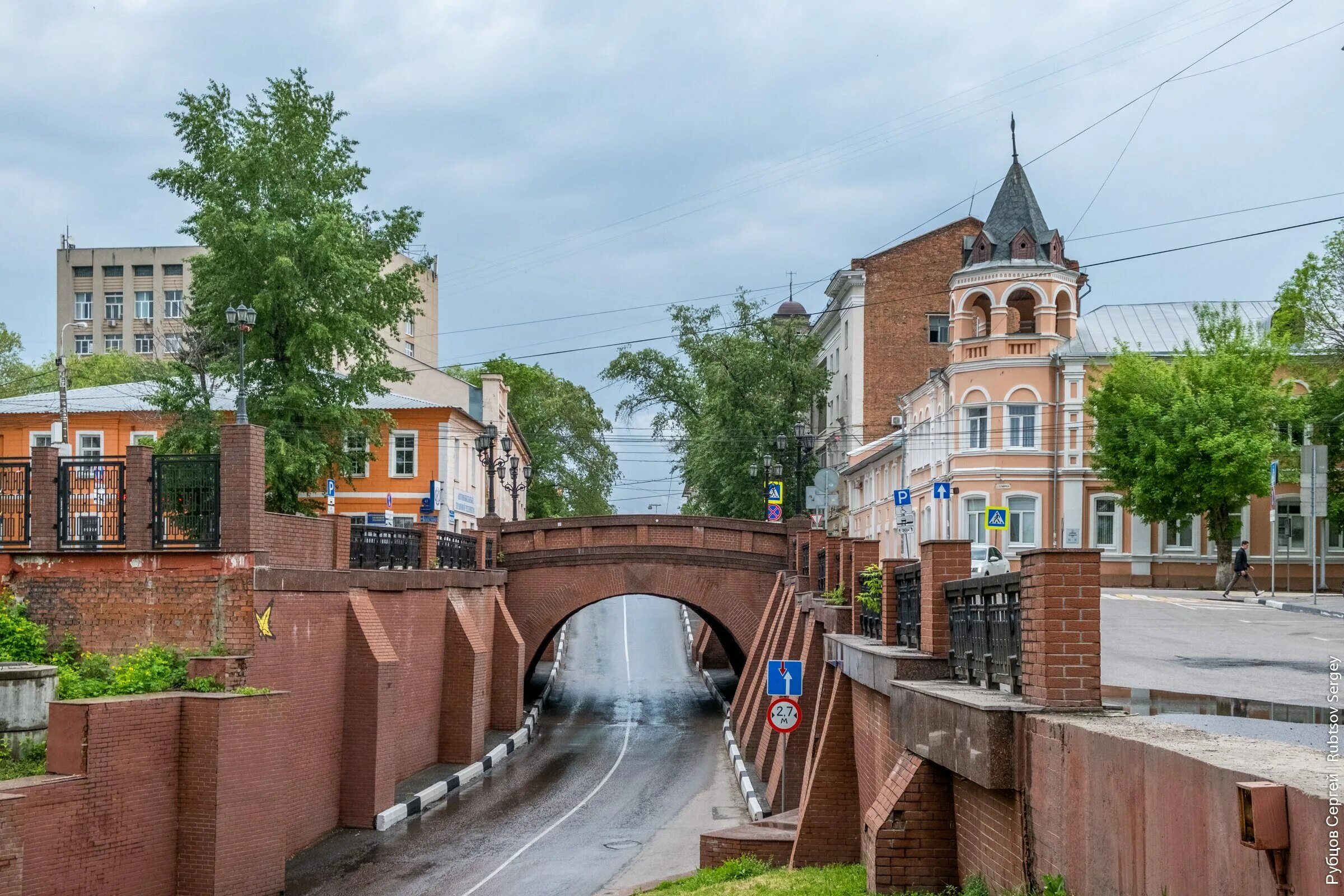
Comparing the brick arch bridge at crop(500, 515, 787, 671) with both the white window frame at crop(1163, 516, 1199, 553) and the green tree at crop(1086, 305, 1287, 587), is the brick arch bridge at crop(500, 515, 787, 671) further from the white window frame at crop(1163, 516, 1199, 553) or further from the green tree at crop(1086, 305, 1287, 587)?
→ the white window frame at crop(1163, 516, 1199, 553)

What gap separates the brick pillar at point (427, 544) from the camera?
25.5m

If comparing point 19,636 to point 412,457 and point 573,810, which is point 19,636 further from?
point 412,457

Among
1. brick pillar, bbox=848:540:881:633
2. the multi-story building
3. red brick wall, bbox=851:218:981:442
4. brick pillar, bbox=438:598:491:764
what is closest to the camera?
brick pillar, bbox=848:540:881:633

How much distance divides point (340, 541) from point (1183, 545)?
1278 inches

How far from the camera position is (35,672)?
14523 mm

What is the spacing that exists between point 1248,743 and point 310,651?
1536 cm

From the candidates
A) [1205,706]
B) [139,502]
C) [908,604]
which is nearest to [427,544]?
[139,502]

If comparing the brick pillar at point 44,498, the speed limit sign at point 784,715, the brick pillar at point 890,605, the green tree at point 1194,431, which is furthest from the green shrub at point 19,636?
the green tree at point 1194,431

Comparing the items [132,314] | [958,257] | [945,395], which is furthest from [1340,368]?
[132,314]

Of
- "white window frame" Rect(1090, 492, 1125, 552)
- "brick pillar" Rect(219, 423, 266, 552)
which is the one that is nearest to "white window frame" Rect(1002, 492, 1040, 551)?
"white window frame" Rect(1090, 492, 1125, 552)

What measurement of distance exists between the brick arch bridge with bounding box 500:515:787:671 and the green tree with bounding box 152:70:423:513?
227 inches

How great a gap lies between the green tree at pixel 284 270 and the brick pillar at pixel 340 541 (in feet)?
32.6

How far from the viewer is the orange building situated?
4584 centimetres

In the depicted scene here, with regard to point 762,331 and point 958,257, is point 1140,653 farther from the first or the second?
point 958,257
